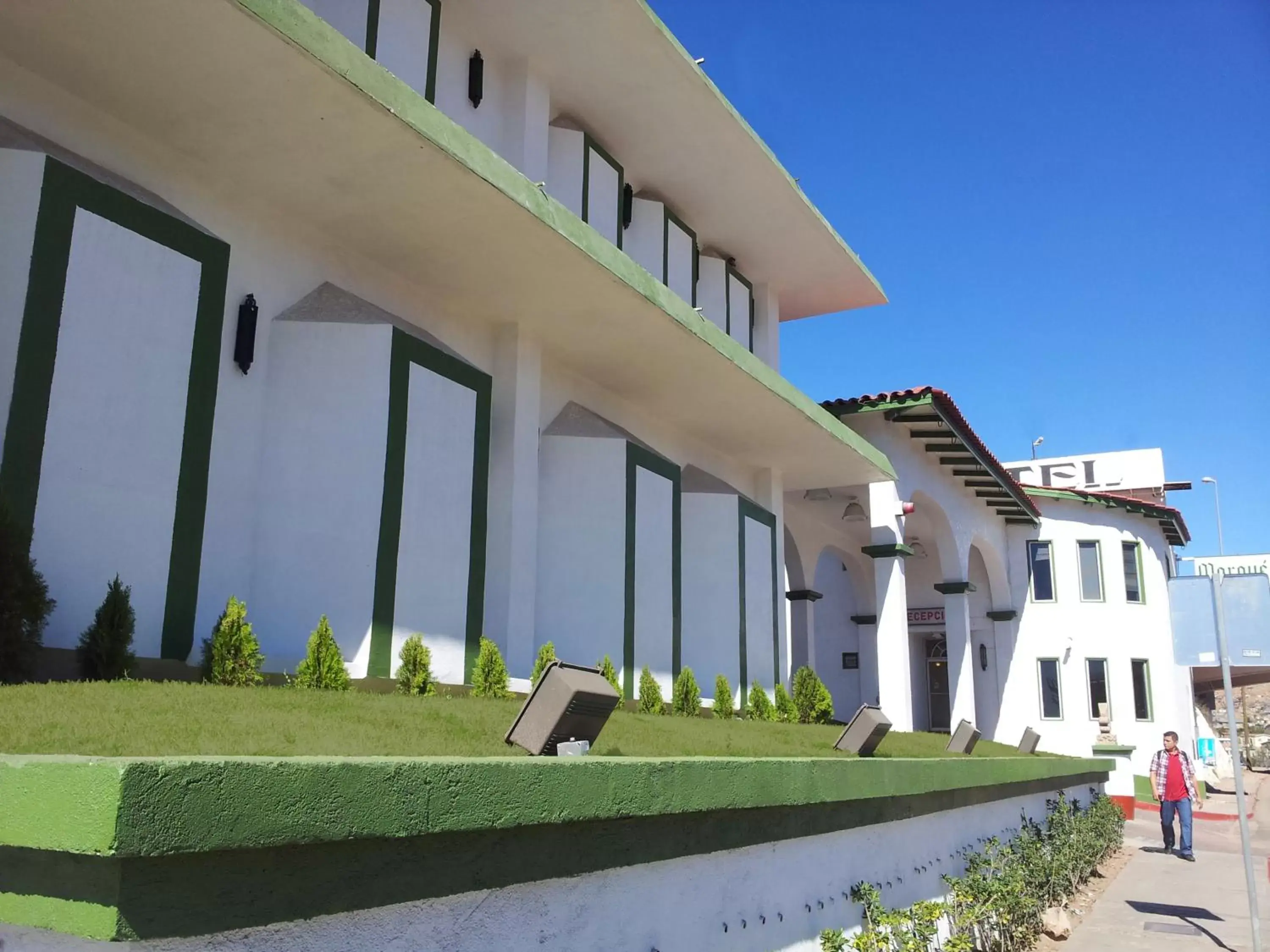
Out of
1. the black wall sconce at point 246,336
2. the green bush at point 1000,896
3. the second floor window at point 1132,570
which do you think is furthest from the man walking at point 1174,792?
the black wall sconce at point 246,336

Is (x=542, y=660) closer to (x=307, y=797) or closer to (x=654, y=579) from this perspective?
(x=654, y=579)

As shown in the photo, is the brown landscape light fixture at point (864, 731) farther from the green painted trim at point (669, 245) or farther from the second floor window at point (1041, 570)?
the second floor window at point (1041, 570)

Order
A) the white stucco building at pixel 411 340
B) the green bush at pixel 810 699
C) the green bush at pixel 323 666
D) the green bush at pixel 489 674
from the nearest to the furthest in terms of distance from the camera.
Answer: the white stucco building at pixel 411 340 → the green bush at pixel 323 666 → the green bush at pixel 489 674 → the green bush at pixel 810 699

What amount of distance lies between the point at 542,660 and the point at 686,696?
290cm

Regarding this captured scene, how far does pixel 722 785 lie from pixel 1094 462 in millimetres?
38173

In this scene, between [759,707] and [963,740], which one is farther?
[759,707]

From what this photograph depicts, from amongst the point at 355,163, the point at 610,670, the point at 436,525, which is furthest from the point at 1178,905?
the point at 355,163

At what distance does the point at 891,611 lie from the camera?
18.1 m

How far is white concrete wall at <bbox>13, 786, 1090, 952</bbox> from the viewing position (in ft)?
11.6

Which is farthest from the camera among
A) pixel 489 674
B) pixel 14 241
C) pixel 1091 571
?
pixel 1091 571

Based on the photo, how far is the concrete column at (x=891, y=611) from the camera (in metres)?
17.6

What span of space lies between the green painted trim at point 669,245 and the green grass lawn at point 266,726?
308 inches

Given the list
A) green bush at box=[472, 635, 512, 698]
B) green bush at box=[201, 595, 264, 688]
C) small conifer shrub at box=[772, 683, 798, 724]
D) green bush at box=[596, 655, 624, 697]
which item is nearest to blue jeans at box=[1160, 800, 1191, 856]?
small conifer shrub at box=[772, 683, 798, 724]

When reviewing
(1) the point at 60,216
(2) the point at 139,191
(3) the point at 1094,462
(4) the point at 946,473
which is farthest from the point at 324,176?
(3) the point at 1094,462
